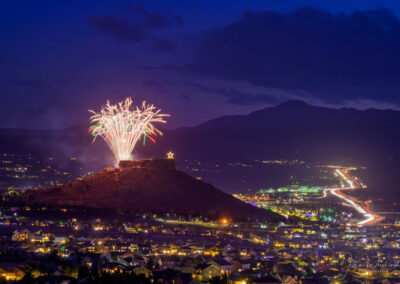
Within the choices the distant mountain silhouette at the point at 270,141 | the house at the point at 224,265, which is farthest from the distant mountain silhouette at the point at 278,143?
the house at the point at 224,265

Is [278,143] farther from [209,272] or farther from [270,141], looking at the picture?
[209,272]

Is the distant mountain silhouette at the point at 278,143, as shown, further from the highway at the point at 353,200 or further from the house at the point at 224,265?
the house at the point at 224,265

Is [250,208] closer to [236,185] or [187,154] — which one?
[236,185]

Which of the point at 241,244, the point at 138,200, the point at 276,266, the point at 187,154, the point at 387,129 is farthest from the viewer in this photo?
the point at 387,129

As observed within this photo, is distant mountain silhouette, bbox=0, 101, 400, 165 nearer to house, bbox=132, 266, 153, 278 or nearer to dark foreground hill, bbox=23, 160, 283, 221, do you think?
dark foreground hill, bbox=23, 160, 283, 221

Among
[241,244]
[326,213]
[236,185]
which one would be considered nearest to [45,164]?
[236,185]

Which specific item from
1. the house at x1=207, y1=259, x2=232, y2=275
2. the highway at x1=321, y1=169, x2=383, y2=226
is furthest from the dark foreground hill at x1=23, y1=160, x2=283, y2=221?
the house at x1=207, y1=259, x2=232, y2=275

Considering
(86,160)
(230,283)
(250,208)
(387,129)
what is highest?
(387,129)
